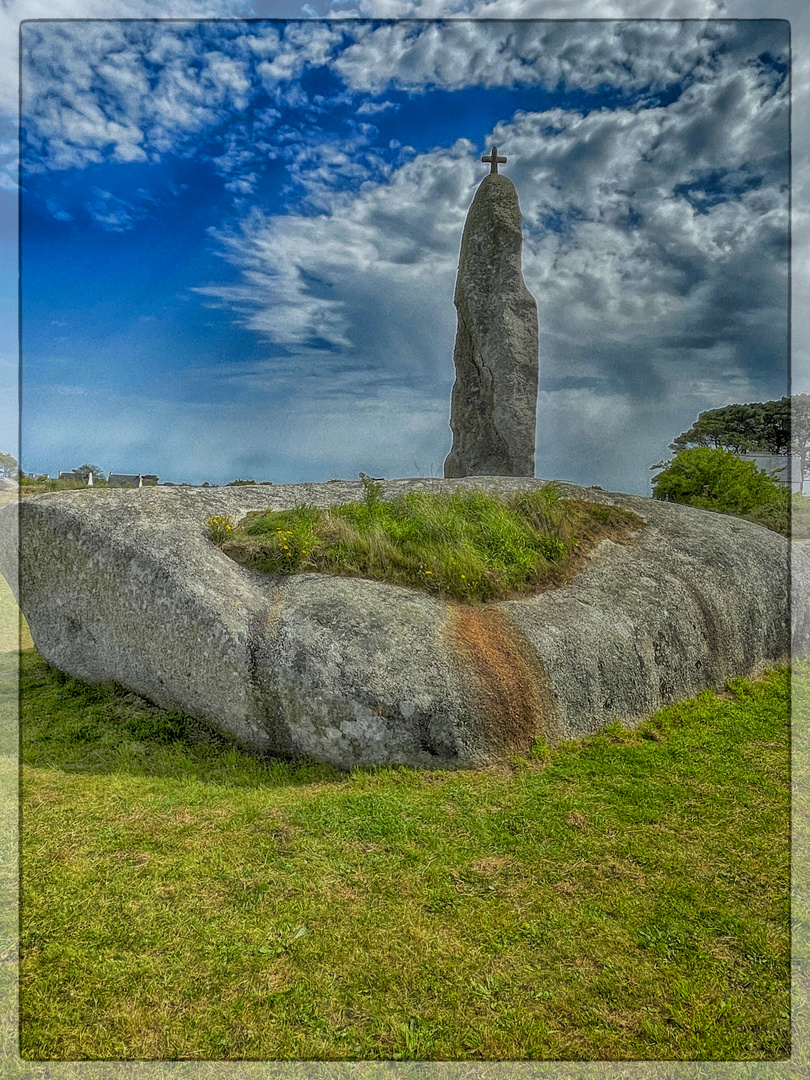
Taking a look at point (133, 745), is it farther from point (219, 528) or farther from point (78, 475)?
point (78, 475)

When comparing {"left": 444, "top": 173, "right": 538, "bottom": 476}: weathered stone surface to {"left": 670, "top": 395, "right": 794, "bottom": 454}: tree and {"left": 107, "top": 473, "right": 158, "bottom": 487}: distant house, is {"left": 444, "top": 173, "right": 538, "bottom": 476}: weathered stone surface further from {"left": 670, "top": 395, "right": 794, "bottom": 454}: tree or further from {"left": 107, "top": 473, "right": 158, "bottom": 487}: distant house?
{"left": 670, "top": 395, "right": 794, "bottom": 454}: tree

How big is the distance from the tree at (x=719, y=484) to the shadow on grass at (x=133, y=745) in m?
12.5

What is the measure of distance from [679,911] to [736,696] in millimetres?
4995

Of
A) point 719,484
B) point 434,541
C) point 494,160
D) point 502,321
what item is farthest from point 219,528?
point 719,484

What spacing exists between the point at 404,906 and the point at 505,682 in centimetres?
284

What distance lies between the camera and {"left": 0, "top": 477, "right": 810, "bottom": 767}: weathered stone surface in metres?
6.42

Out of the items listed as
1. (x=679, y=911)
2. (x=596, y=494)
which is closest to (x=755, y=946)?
(x=679, y=911)

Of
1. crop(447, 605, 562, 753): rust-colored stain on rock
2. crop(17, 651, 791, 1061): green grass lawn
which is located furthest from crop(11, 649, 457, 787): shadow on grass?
crop(447, 605, 562, 753): rust-colored stain on rock

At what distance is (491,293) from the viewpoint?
13.0m

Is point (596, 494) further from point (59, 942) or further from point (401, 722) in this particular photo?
point (59, 942)

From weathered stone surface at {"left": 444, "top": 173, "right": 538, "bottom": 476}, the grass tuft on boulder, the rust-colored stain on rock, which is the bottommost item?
the rust-colored stain on rock

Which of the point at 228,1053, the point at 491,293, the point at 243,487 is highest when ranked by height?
the point at 491,293

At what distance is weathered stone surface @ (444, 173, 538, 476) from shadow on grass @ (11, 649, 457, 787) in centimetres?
831

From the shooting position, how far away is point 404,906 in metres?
4.28
